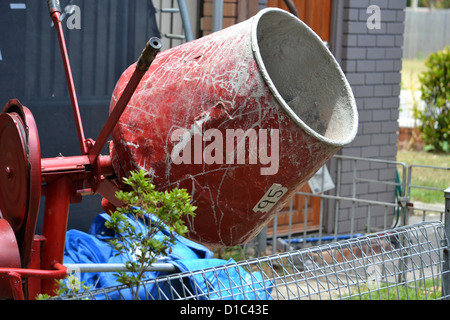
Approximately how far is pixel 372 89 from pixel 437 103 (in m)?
5.08

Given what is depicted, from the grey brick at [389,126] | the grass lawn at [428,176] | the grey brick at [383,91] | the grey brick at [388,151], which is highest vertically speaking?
the grey brick at [383,91]

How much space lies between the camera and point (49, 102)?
4.25 metres

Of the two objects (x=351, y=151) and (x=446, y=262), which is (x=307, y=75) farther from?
(x=351, y=151)

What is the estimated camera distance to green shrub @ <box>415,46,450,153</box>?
10.7m

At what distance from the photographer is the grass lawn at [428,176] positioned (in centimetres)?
808

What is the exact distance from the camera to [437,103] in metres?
10.7

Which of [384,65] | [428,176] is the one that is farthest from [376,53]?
[428,176]

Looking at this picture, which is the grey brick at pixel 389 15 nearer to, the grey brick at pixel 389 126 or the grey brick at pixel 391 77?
the grey brick at pixel 391 77

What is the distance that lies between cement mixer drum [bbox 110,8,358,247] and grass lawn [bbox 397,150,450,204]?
526 cm

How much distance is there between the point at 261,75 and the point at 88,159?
692mm

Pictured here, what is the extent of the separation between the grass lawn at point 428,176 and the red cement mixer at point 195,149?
529 centimetres

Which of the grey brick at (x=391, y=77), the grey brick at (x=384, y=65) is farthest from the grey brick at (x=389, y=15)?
the grey brick at (x=391, y=77)
